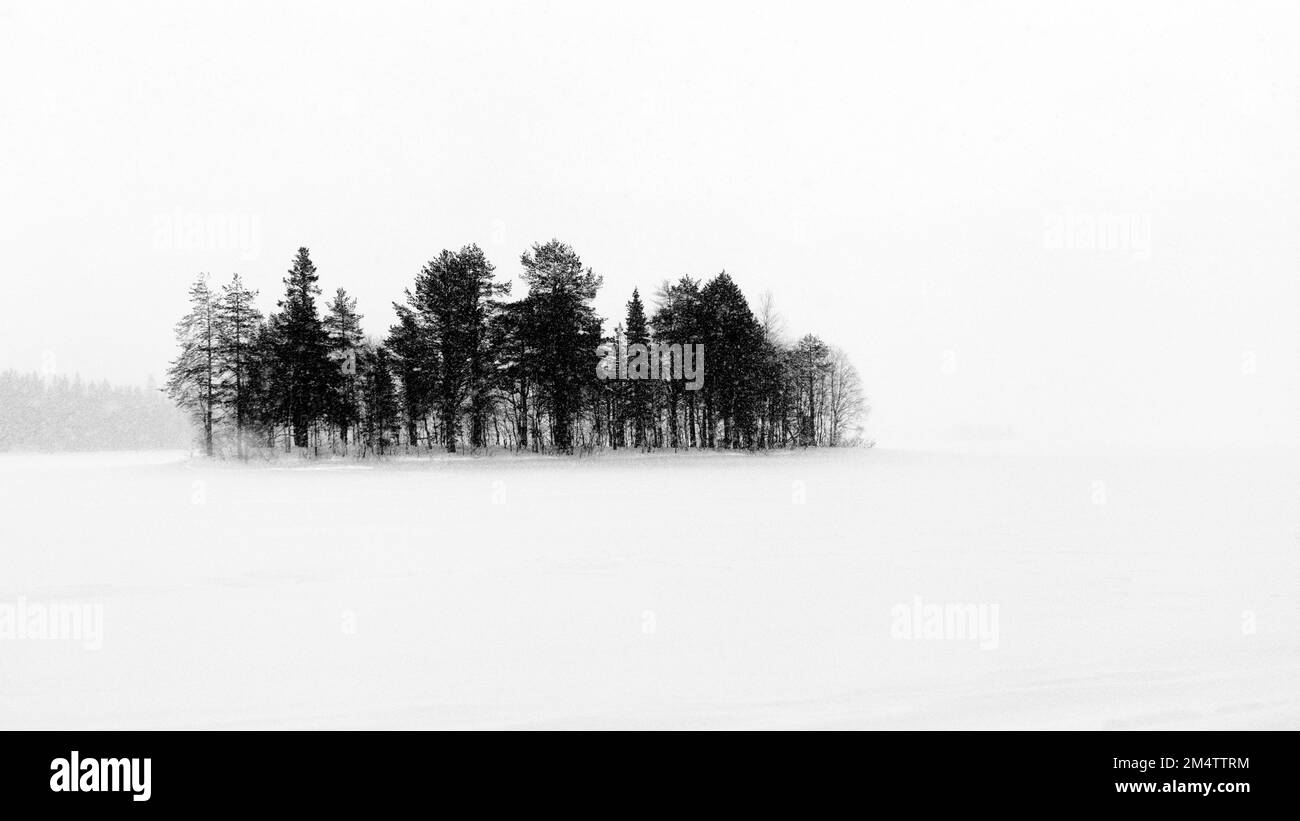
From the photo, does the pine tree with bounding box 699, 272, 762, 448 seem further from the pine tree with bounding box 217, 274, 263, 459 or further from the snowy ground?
the snowy ground

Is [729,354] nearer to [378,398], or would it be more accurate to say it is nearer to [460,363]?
[460,363]

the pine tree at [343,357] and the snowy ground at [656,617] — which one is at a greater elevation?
the pine tree at [343,357]

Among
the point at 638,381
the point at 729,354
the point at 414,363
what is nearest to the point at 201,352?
the point at 414,363

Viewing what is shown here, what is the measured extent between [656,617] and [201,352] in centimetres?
5756

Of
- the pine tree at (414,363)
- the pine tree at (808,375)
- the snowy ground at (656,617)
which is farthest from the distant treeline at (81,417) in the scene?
the snowy ground at (656,617)

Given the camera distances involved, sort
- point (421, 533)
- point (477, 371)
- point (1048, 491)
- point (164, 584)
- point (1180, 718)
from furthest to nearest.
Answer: point (477, 371)
point (1048, 491)
point (421, 533)
point (164, 584)
point (1180, 718)

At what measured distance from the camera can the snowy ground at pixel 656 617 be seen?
582cm

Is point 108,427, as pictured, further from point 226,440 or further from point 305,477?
point 305,477

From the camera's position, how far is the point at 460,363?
50.9 m

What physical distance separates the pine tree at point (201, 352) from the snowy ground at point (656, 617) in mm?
39650

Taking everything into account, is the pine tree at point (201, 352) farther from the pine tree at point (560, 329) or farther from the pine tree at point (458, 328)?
the pine tree at point (560, 329)

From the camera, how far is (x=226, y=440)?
177 feet

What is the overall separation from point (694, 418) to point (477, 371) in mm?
18014
